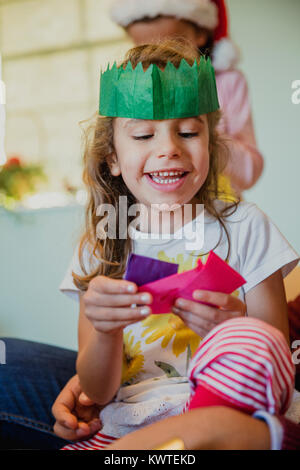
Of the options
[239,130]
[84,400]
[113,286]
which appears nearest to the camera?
[113,286]

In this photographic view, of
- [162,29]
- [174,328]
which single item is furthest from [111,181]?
[162,29]

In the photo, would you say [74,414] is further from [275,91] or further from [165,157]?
[275,91]

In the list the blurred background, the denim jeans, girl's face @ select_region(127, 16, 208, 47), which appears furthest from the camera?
the blurred background

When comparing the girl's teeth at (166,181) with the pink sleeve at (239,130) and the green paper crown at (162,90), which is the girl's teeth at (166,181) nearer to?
the green paper crown at (162,90)

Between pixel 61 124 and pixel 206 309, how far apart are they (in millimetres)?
2266

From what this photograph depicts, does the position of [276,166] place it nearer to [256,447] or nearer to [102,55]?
[102,55]

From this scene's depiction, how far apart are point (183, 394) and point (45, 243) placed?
1.79 meters

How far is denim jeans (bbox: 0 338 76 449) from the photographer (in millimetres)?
994

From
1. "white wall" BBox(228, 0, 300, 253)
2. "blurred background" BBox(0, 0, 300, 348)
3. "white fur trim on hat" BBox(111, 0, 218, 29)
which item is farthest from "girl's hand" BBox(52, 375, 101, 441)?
"white wall" BBox(228, 0, 300, 253)

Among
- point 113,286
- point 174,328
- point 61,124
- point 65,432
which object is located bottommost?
point 65,432

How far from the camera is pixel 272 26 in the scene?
2684 millimetres

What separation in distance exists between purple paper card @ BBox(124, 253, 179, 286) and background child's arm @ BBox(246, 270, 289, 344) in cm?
27

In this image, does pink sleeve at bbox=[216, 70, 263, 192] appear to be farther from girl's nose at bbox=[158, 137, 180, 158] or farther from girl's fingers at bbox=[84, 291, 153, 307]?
girl's fingers at bbox=[84, 291, 153, 307]

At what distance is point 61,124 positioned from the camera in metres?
2.80
